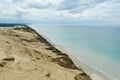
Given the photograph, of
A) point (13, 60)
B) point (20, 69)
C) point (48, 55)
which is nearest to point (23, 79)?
point (20, 69)

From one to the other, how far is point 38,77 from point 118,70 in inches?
503

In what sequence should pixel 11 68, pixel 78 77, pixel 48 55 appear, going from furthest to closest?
1. pixel 48 55
2. pixel 78 77
3. pixel 11 68

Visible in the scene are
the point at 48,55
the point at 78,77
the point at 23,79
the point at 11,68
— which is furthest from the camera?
the point at 48,55

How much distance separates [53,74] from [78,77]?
1.48m

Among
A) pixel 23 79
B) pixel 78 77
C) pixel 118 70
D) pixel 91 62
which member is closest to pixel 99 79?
pixel 118 70

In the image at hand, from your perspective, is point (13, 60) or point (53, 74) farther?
point (13, 60)

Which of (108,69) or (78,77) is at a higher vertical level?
(78,77)

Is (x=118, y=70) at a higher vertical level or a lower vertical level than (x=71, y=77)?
lower

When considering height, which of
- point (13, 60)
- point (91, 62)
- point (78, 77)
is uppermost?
point (13, 60)

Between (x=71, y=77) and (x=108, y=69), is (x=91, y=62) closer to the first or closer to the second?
(x=108, y=69)

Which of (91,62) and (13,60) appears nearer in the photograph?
(13,60)

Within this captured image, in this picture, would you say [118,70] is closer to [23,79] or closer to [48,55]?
[48,55]

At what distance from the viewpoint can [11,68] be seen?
11.2 metres

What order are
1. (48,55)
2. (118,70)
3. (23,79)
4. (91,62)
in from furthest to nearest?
(91,62), (118,70), (48,55), (23,79)
